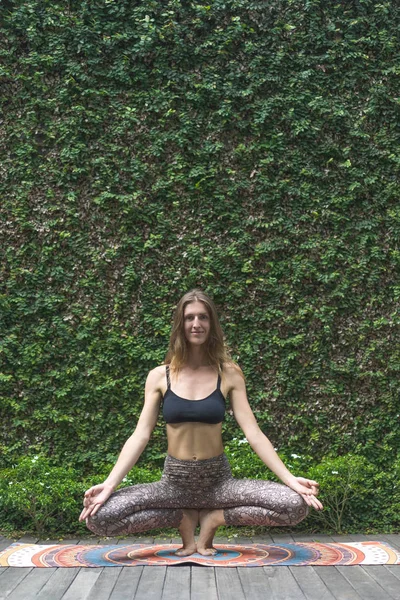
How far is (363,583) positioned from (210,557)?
740mm

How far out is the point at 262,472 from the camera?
4.48m

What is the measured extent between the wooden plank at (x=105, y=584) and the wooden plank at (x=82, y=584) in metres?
0.02

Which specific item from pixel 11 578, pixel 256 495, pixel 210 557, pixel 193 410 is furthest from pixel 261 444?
pixel 11 578

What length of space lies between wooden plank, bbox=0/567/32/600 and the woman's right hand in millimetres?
335

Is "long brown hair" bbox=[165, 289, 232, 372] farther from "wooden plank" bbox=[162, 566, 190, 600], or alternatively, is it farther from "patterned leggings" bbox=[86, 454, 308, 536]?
"wooden plank" bbox=[162, 566, 190, 600]

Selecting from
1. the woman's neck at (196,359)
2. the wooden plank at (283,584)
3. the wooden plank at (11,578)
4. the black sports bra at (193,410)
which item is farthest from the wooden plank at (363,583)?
the wooden plank at (11,578)

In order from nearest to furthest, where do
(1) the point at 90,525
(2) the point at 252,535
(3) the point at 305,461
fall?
(1) the point at 90,525
(2) the point at 252,535
(3) the point at 305,461

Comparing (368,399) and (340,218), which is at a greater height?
(340,218)

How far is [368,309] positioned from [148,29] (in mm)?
2091

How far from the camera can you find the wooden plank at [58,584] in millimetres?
3018

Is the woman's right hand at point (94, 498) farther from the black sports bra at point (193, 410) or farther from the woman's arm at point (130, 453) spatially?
the black sports bra at point (193, 410)

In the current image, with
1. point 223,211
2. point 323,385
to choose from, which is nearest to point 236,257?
point 223,211

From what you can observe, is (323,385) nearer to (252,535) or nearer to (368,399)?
(368,399)

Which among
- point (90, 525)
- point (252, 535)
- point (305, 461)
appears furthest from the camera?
point (305, 461)
